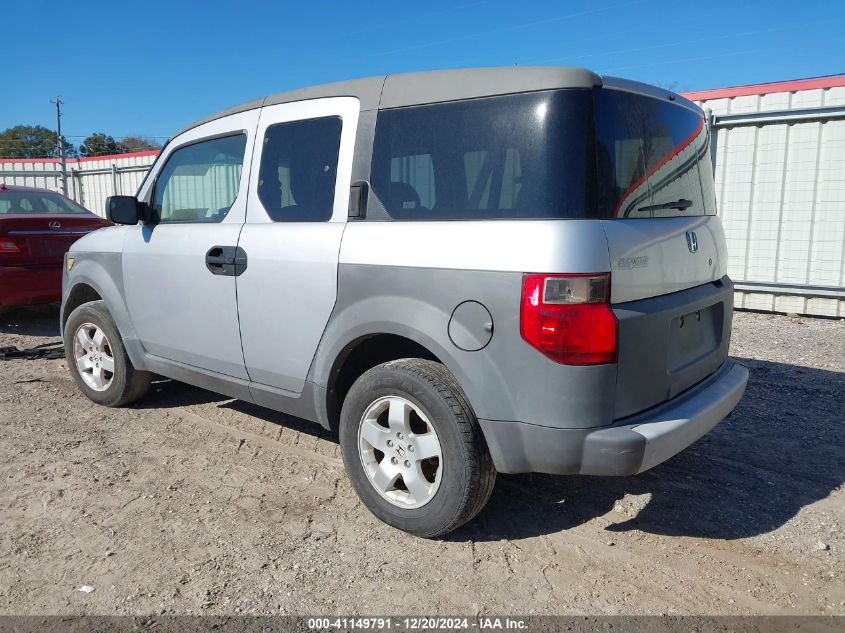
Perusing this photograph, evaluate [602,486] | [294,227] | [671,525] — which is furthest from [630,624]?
[294,227]

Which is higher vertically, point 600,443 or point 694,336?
point 694,336

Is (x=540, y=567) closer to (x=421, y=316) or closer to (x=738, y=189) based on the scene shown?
(x=421, y=316)

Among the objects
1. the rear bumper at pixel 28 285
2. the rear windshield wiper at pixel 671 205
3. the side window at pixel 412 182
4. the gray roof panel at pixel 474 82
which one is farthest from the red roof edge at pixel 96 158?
the rear windshield wiper at pixel 671 205

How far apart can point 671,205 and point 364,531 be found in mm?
2079

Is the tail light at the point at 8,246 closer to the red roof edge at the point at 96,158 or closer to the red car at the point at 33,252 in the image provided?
the red car at the point at 33,252

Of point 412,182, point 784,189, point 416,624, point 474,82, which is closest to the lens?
point 416,624

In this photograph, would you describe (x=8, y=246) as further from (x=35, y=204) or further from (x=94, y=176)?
(x=94, y=176)

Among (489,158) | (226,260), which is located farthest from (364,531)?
(489,158)

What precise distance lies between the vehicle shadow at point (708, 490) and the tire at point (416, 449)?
28cm

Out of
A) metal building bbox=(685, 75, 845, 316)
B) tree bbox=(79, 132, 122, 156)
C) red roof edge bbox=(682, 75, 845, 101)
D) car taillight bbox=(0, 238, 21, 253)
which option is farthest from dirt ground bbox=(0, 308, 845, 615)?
tree bbox=(79, 132, 122, 156)

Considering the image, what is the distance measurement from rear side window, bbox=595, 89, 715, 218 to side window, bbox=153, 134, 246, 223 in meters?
2.09

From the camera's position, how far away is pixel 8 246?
6824 mm

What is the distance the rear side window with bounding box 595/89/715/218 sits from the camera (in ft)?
8.27

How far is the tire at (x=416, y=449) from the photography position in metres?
2.65
